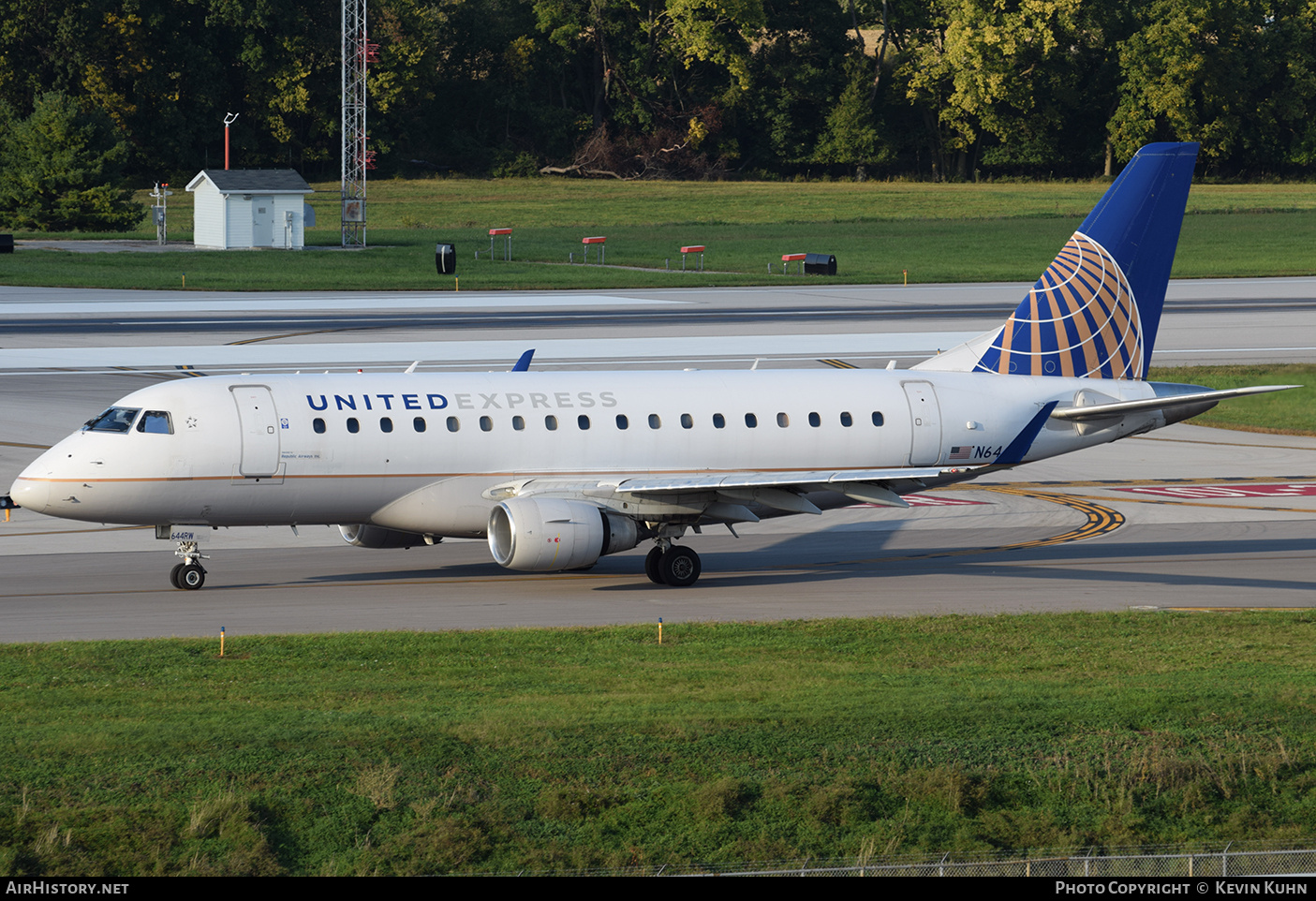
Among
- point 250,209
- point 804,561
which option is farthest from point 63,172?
point 804,561

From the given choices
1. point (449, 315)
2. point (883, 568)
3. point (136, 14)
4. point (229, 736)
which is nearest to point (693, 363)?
point (449, 315)

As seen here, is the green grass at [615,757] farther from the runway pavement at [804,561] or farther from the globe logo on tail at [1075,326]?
the globe logo on tail at [1075,326]

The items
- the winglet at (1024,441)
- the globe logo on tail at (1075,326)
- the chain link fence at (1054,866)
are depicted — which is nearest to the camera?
the chain link fence at (1054,866)

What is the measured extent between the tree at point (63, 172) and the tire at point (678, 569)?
105 meters

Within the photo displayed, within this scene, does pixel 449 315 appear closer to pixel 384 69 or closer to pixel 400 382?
pixel 400 382

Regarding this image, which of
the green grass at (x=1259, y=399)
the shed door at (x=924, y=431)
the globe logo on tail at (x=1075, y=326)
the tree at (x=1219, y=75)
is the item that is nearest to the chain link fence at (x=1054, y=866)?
the shed door at (x=924, y=431)

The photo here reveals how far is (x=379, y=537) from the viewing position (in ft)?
106

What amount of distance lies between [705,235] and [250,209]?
39986mm

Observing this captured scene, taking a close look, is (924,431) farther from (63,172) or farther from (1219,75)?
(1219,75)

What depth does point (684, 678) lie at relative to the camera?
74.0 ft

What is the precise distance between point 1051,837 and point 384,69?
158 meters

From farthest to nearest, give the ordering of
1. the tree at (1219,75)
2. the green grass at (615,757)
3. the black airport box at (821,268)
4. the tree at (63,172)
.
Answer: the tree at (1219,75) → the tree at (63,172) → the black airport box at (821,268) → the green grass at (615,757)

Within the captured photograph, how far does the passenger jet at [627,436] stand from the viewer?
96.4ft

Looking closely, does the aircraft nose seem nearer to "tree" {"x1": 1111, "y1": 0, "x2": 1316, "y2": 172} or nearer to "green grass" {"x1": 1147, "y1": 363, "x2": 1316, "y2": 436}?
"green grass" {"x1": 1147, "y1": 363, "x2": 1316, "y2": 436}
